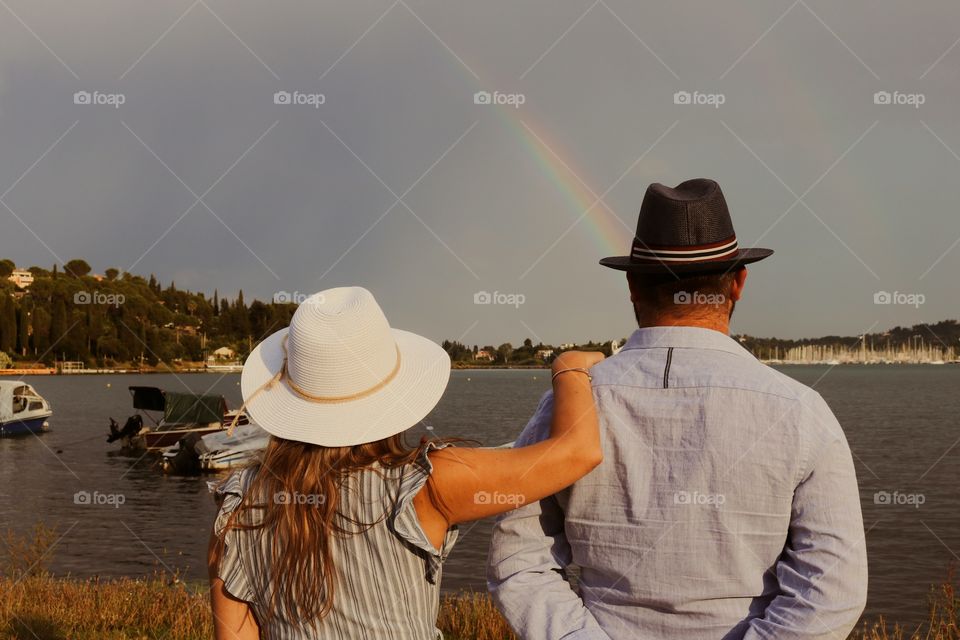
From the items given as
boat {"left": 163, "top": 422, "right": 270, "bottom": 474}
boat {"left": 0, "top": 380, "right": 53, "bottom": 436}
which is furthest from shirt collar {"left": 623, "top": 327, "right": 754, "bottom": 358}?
boat {"left": 0, "top": 380, "right": 53, "bottom": 436}

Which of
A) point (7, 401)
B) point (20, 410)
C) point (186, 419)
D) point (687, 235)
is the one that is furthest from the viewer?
point (20, 410)

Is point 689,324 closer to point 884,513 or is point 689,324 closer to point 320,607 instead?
point 320,607

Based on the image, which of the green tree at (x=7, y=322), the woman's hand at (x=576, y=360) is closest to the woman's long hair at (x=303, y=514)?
the woman's hand at (x=576, y=360)

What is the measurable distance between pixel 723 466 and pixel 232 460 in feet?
140

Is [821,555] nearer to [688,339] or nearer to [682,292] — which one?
[688,339]

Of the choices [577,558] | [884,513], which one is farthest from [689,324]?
[884,513]

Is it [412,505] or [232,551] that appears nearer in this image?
[412,505]

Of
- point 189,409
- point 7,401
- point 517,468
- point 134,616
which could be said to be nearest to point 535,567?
point 517,468

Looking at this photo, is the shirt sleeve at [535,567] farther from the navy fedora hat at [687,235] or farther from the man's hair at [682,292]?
the navy fedora hat at [687,235]

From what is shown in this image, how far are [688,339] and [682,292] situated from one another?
0.17 metres

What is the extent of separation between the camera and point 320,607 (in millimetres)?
2686

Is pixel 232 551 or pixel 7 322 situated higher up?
pixel 7 322

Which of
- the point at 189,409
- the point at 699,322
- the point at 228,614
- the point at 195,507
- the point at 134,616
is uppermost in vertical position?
the point at 699,322

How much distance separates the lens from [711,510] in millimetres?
2521
